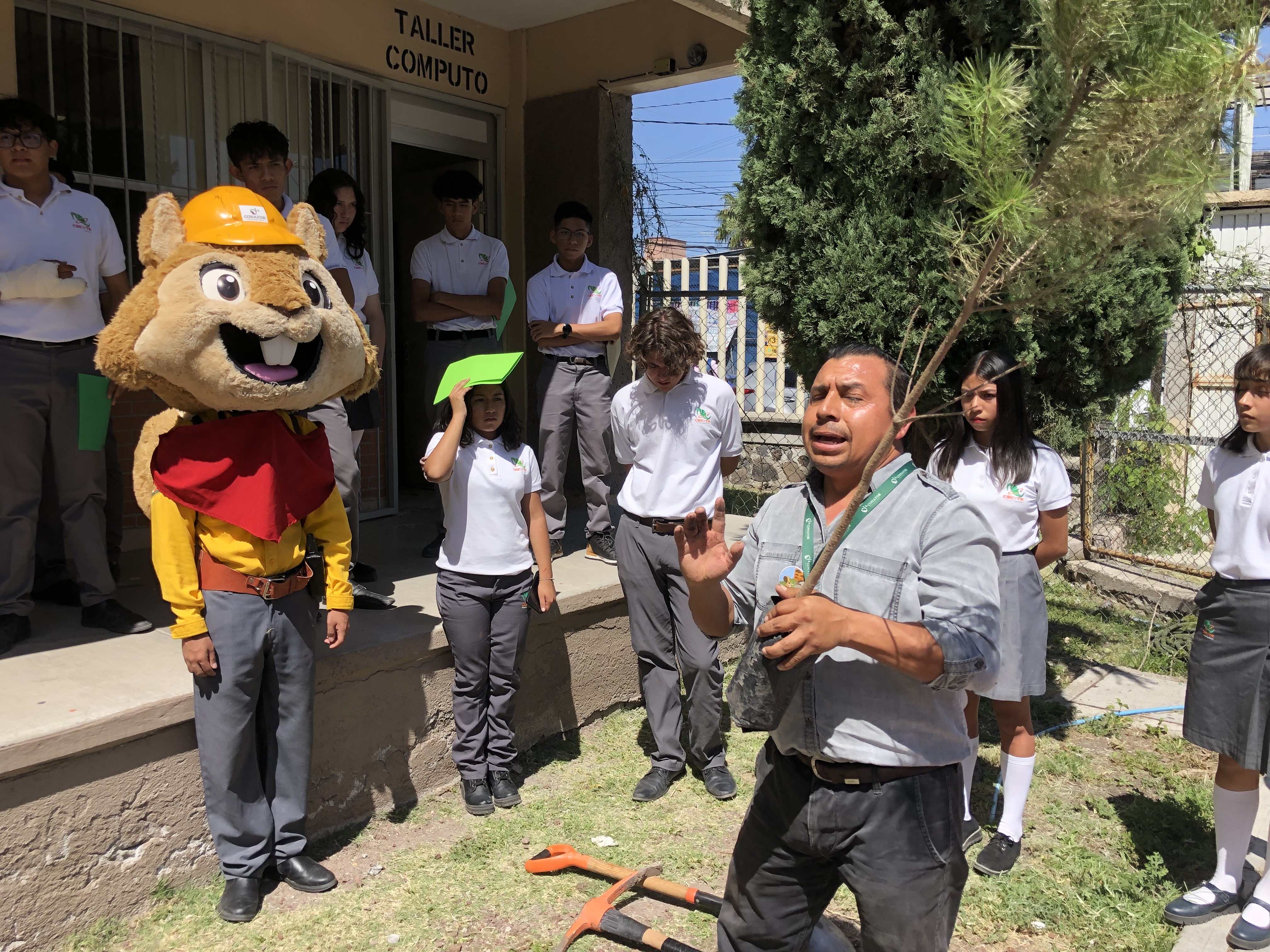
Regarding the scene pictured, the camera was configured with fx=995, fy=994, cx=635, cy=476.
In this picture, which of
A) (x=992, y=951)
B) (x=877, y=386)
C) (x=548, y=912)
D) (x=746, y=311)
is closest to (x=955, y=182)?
(x=877, y=386)

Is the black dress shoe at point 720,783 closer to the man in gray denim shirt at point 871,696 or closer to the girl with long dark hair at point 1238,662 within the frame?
the girl with long dark hair at point 1238,662

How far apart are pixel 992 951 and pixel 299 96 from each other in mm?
6149

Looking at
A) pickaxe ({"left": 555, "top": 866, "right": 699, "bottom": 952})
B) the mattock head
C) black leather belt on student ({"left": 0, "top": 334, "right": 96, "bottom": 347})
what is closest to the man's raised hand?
pickaxe ({"left": 555, "top": 866, "right": 699, "bottom": 952})

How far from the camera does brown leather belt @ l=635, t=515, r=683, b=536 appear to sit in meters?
4.36

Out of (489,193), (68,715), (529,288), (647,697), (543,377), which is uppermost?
(489,193)

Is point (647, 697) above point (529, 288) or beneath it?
beneath

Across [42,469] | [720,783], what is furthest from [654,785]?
[42,469]

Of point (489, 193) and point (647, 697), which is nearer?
point (647, 697)

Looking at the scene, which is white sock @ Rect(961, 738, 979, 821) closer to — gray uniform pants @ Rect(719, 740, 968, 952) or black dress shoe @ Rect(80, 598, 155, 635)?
gray uniform pants @ Rect(719, 740, 968, 952)

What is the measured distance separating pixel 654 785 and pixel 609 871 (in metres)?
0.85

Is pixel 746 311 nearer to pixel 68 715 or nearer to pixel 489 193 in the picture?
pixel 489 193

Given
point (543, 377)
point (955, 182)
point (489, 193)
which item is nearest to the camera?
point (955, 182)

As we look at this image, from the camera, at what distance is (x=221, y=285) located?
120 inches

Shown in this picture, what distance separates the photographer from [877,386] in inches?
89.2
